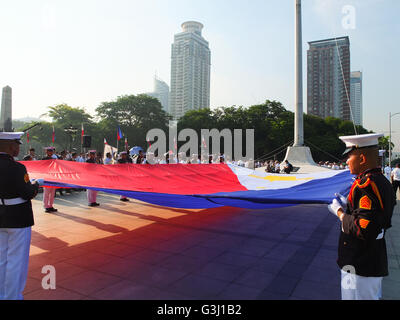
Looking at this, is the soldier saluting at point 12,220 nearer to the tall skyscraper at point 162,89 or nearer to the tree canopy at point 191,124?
the tree canopy at point 191,124

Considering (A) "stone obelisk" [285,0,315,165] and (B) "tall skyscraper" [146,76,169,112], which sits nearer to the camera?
(A) "stone obelisk" [285,0,315,165]

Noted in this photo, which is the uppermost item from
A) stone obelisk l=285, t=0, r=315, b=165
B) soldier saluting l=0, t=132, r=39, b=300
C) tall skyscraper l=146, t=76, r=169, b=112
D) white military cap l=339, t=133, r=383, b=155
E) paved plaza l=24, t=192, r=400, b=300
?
tall skyscraper l=146, t=76, r=169, b=112

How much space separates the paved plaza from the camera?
11.6ft

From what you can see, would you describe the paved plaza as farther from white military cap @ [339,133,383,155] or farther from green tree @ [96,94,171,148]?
green tree @ [96,94,171,148]

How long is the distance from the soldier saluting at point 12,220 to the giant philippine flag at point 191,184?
139cm

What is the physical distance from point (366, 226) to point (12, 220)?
329 cm

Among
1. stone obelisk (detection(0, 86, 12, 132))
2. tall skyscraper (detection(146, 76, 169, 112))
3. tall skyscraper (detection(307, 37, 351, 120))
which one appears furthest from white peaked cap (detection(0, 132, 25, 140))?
tall skyscraper (detection(146, 76, 169, 112))

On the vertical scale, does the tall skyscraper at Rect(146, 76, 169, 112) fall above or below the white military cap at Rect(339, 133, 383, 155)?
above

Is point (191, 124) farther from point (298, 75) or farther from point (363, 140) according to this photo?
→ point (363, 140)

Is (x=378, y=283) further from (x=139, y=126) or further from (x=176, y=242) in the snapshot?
(x=139, y=126)

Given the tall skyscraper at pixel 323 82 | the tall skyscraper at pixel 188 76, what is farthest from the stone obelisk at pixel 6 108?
the tall skyscraper at pixel 323 82

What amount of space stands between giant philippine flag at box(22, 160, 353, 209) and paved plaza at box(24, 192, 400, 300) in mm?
814

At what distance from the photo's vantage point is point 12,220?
296 centimetres
